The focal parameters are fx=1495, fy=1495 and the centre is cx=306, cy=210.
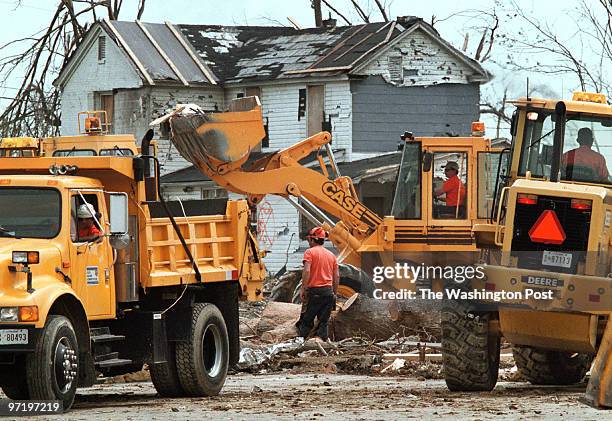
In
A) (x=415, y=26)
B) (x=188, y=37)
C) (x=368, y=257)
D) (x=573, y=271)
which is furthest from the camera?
(x=188, y=37)

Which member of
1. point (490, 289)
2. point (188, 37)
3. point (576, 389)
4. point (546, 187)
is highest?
point (188, 37)

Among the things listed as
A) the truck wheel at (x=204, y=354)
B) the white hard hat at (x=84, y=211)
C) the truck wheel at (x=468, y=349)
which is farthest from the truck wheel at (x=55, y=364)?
the truck wheel at (x=468, y=349)

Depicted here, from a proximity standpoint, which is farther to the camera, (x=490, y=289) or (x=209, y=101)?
(x=209, y=101)

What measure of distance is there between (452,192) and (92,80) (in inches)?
1064

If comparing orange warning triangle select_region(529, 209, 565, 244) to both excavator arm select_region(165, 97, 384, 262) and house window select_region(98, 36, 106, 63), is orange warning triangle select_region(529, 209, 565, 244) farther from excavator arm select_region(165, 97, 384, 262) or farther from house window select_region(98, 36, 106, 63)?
house window select_region(98, 36, 106, 63)

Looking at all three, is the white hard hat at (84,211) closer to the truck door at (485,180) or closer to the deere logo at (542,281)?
the deere logo at (542,281)

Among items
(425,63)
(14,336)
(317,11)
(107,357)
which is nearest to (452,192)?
(107,357)

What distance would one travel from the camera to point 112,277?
1541cm

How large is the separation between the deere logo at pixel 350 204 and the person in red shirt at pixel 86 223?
10.4m

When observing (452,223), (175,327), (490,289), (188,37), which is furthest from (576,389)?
(188,37)

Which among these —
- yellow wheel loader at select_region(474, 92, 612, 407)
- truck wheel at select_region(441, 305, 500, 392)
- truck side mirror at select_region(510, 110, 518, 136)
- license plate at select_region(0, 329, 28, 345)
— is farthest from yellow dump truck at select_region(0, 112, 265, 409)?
truck side mirror at select_region(510, 110, 518, 136)

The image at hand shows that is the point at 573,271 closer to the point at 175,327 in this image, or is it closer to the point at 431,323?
the point at 175,327

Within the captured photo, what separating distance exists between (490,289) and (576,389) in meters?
2.38

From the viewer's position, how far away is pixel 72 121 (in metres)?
49.3
